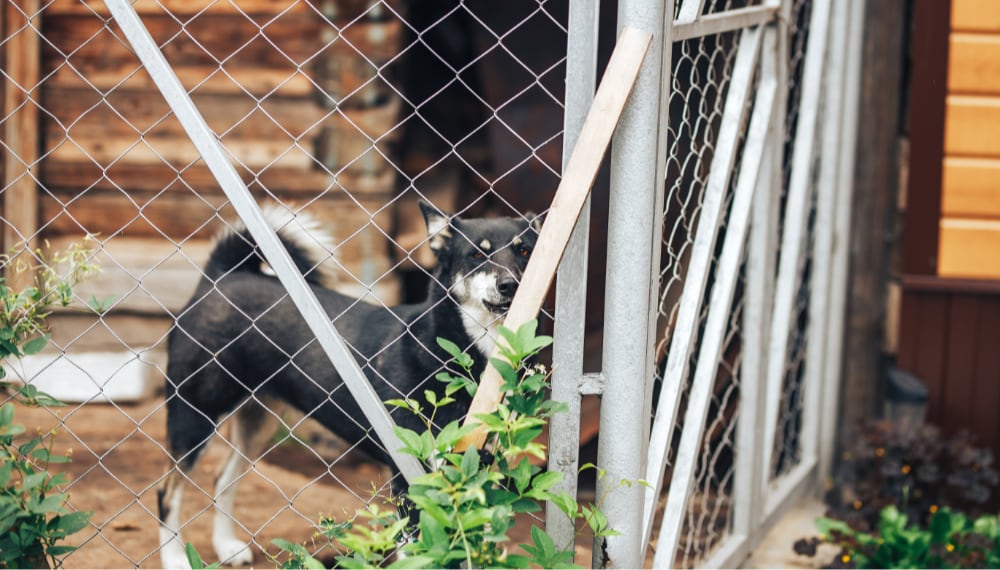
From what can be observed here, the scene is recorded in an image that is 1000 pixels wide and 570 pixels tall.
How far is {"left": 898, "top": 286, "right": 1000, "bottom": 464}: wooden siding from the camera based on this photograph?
4.21 metres

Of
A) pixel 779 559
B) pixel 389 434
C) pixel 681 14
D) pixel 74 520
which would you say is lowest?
pixel 779 559

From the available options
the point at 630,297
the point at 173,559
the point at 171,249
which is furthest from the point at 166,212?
the point at 630,297

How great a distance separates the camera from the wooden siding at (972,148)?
4117mm

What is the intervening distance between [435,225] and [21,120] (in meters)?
3.15

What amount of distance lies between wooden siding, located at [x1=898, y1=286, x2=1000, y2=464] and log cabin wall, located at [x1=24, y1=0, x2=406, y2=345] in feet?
8.25

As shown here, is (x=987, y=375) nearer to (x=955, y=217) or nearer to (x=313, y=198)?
(x=955, y=217)

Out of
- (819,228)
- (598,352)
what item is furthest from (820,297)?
(598,352)

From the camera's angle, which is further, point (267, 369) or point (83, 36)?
point (83, 36)

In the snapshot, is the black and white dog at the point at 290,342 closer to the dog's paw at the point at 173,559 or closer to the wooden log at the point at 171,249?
the dog's paw at the point at 173,559

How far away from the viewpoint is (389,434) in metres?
2.08

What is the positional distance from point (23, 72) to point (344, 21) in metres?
1.70

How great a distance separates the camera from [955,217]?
4227 mm

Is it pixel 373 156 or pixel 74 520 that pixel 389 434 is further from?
pixel 373 156

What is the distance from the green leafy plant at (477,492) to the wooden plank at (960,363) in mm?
2899
